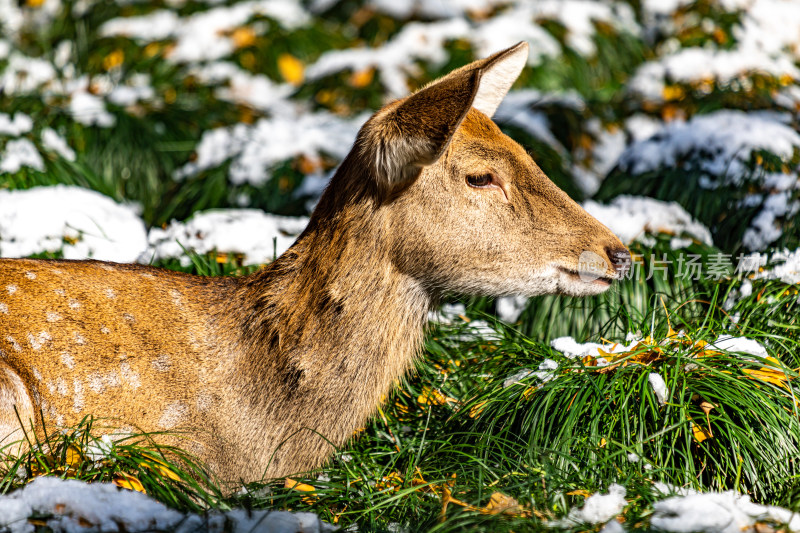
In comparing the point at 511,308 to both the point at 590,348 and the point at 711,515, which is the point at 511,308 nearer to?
the point at 590,348

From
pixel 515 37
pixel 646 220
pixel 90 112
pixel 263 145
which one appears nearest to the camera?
pixel 646 220

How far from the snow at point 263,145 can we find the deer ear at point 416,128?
136 inches

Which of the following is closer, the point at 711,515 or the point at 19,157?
the point at 711,515

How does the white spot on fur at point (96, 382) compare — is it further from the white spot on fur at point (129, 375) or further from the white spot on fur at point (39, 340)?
the white spot on fur at point (39, 340)

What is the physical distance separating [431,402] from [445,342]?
573 millimetres

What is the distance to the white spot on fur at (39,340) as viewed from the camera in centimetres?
324

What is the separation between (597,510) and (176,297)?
1929 mm

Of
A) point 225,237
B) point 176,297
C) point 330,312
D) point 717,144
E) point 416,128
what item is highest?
point 416,128

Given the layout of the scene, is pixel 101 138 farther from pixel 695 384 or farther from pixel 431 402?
pixel 695 384

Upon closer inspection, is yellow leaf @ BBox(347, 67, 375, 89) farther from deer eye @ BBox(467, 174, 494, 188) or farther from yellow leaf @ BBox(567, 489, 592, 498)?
yellow leaf @ BBox(567, 489, 592, 498)

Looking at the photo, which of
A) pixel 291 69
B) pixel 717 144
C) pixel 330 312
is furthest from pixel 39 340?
pixel 291 69

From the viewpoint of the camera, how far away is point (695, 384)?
3.43 m

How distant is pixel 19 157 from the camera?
5938mm

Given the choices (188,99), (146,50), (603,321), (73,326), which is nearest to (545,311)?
(603,321)
